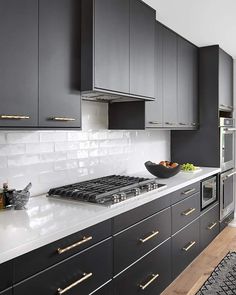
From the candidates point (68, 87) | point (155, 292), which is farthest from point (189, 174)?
point (68, 87)

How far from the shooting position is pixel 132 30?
8.70ft

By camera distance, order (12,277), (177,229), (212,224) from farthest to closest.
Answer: (212,224) < (177,229) < (12,277)

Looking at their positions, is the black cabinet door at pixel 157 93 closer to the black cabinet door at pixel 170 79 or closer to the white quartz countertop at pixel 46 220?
the black cabinet door at pixel 170 79

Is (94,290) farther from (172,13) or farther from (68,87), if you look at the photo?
(172,13)

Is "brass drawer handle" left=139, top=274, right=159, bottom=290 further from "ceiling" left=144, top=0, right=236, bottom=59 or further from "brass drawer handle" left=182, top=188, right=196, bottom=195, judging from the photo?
"ceiling" left=144, top=0, right=236, bottom=59

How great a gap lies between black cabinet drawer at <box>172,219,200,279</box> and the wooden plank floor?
0.07 meters

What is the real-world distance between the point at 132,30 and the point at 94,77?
692mm

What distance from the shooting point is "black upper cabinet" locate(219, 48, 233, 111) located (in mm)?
4199

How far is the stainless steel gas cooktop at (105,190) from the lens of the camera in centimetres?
220

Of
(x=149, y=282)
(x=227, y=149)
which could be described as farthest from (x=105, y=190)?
(x=227, y=149)

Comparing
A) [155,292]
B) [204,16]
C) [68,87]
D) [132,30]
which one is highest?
[204,16]

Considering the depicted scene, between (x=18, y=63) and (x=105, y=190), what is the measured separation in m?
1.06

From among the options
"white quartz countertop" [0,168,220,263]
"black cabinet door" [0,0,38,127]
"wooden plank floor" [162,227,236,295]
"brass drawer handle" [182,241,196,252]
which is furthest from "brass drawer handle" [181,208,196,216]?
"black cabinet door" [0,0,38,127]

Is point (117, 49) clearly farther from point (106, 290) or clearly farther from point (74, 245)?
point (106, 290)
